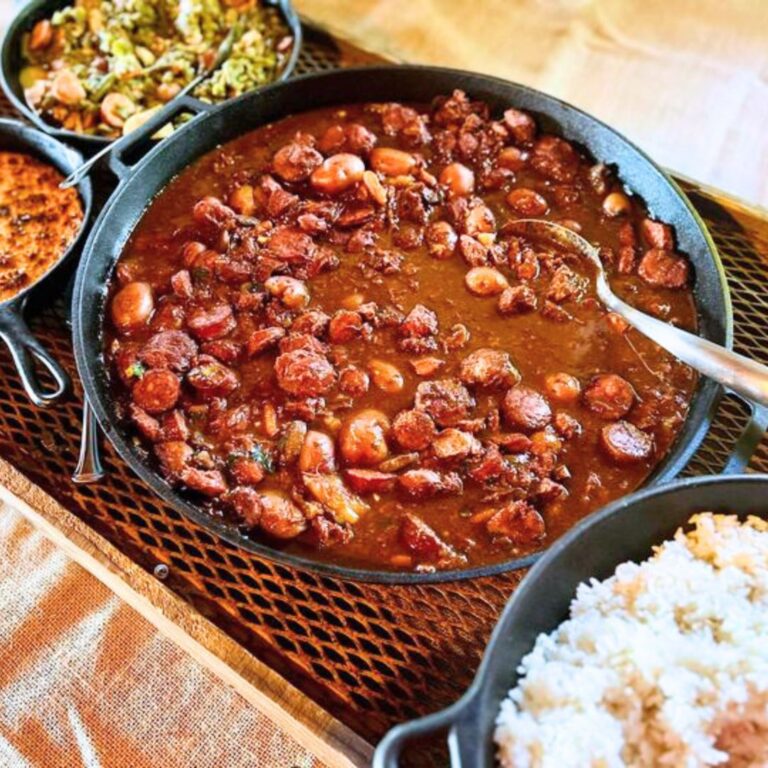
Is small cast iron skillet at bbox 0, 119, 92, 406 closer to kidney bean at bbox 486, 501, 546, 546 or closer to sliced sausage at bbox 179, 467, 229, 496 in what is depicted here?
sliced sausage at bbox 179, 467, 229, 496

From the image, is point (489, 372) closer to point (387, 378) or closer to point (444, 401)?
point (444, 401)

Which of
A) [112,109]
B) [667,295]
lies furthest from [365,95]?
[667,295]

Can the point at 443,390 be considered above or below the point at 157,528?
above

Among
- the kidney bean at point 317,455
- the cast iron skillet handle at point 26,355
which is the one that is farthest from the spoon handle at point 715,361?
the cast iron skillet handle at point 26,355

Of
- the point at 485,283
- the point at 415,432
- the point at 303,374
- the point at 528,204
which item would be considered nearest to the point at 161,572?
the point at 303,374

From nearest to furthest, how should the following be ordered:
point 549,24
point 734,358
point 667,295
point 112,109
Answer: point 734,358 → point 667,295 → point 112,109 → point 549,24

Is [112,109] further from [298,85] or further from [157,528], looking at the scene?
[157,528]
